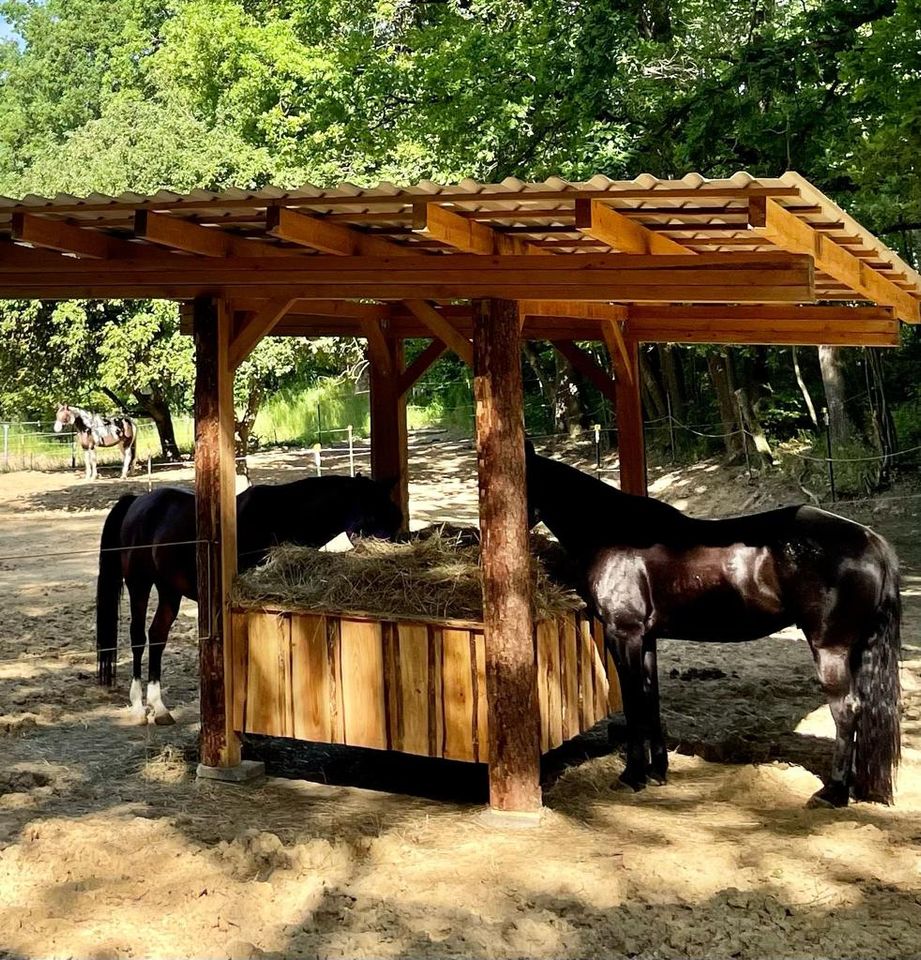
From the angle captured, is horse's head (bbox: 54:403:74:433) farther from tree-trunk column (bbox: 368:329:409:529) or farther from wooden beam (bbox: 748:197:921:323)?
wooden beam (bbox: 748:197:921:323)

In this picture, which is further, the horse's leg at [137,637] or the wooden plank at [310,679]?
the horse's leg at [137,637]

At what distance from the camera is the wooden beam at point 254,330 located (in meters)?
6.41

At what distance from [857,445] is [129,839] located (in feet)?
46.4

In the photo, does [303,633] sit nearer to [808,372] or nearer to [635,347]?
[635,347]

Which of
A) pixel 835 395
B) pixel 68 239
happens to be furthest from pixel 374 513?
pixel 835 395

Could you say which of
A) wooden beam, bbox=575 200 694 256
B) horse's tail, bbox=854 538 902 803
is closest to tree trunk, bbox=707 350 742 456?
horse's tail, bbox=854 538 902 803

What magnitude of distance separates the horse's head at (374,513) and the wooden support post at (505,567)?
58.7 inches

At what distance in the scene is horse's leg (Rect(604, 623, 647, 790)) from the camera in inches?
245

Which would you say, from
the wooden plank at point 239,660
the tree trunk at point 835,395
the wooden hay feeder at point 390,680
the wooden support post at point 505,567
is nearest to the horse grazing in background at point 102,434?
the tree trunk at point 835,395

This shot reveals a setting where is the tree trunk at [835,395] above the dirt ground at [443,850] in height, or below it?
above

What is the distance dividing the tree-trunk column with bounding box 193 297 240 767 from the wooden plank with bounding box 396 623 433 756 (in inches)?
43.3

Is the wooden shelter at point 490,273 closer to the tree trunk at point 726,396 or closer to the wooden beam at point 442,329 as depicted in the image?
the wooden beam at point 442,329

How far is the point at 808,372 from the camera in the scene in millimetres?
24047

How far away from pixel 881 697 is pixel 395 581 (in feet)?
8.18
